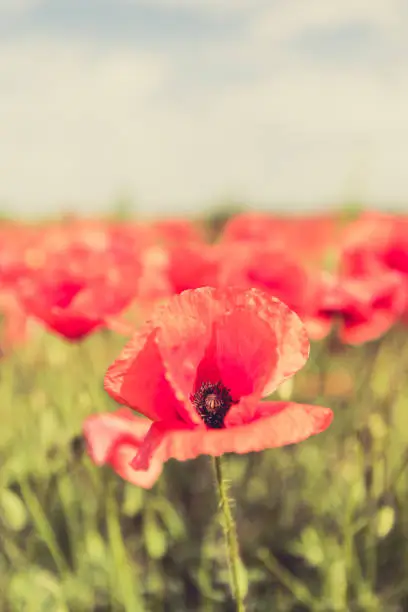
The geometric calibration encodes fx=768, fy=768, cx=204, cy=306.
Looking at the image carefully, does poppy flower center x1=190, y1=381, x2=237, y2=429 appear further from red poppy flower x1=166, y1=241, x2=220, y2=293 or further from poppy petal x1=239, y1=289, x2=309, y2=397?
red poppy flower x1=166, y1=241, x2=220, y2=293

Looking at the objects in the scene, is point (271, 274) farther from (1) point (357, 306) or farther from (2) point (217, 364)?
(2) point (217, 364)

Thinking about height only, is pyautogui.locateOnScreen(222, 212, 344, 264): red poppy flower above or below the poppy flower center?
below

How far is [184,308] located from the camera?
96cm

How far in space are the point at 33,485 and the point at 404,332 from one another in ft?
7.70

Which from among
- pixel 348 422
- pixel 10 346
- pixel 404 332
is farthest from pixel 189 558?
pixel 404 332

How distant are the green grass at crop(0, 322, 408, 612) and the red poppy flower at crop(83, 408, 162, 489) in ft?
0.60

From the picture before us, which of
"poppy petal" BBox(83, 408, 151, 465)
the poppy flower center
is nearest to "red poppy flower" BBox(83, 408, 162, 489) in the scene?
"poppy petal" BBox(83, 408, 151, 465)

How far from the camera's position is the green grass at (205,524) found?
5.41ft

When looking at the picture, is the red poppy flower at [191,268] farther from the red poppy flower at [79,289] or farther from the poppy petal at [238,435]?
the poppy petal at [238,435]

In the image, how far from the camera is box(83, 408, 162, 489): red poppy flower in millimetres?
1350

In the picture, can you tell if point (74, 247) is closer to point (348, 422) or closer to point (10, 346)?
point (348, 422)

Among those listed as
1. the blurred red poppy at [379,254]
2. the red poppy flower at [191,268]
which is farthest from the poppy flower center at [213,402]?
the blurred red poppy at [379,254]

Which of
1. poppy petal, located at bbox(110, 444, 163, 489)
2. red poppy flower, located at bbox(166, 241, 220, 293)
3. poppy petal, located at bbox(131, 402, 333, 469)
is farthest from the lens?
red poppy flower, located at bbox(166, 241, 220, 293)

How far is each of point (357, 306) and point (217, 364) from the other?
0.81m
